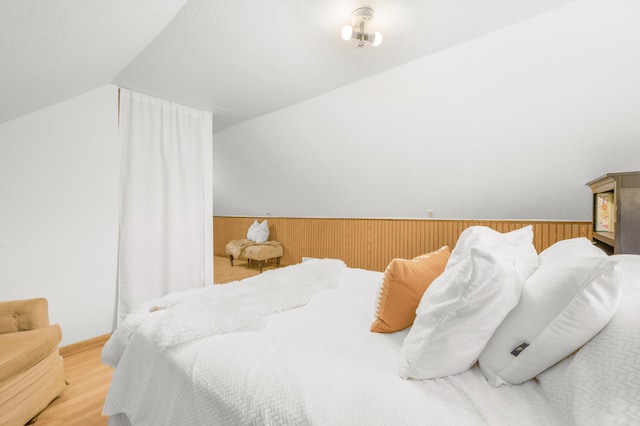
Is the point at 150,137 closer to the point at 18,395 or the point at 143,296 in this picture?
the point at 143,296

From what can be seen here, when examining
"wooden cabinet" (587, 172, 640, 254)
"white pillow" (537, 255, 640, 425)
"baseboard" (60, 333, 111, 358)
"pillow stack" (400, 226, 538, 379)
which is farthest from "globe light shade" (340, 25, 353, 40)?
"baseboard" (60, 333, 111, 358)

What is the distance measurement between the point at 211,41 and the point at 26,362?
2.35 metres

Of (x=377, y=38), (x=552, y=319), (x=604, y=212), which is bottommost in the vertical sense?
(x=552, y=319)

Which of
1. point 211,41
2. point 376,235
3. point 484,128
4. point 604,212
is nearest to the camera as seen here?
point 211,41

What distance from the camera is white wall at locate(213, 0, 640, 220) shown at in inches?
83.4

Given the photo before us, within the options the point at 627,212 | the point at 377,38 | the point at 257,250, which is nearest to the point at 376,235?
the point at 257,250

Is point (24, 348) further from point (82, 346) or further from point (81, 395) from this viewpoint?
point (82, 346)

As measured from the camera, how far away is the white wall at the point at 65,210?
2.27 meters

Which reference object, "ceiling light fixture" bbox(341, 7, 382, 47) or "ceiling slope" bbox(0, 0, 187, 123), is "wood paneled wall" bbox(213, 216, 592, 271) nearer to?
"ceiling light fixture" bbox(341, 7, 382, 47)

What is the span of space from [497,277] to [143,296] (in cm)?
335

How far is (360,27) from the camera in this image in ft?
6.52

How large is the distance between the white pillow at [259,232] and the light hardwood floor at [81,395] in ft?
10.2

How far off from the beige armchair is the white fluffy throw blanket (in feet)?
1.44

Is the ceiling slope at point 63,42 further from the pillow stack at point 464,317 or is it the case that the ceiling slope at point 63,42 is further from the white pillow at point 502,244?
the white pillow at point 502,244
